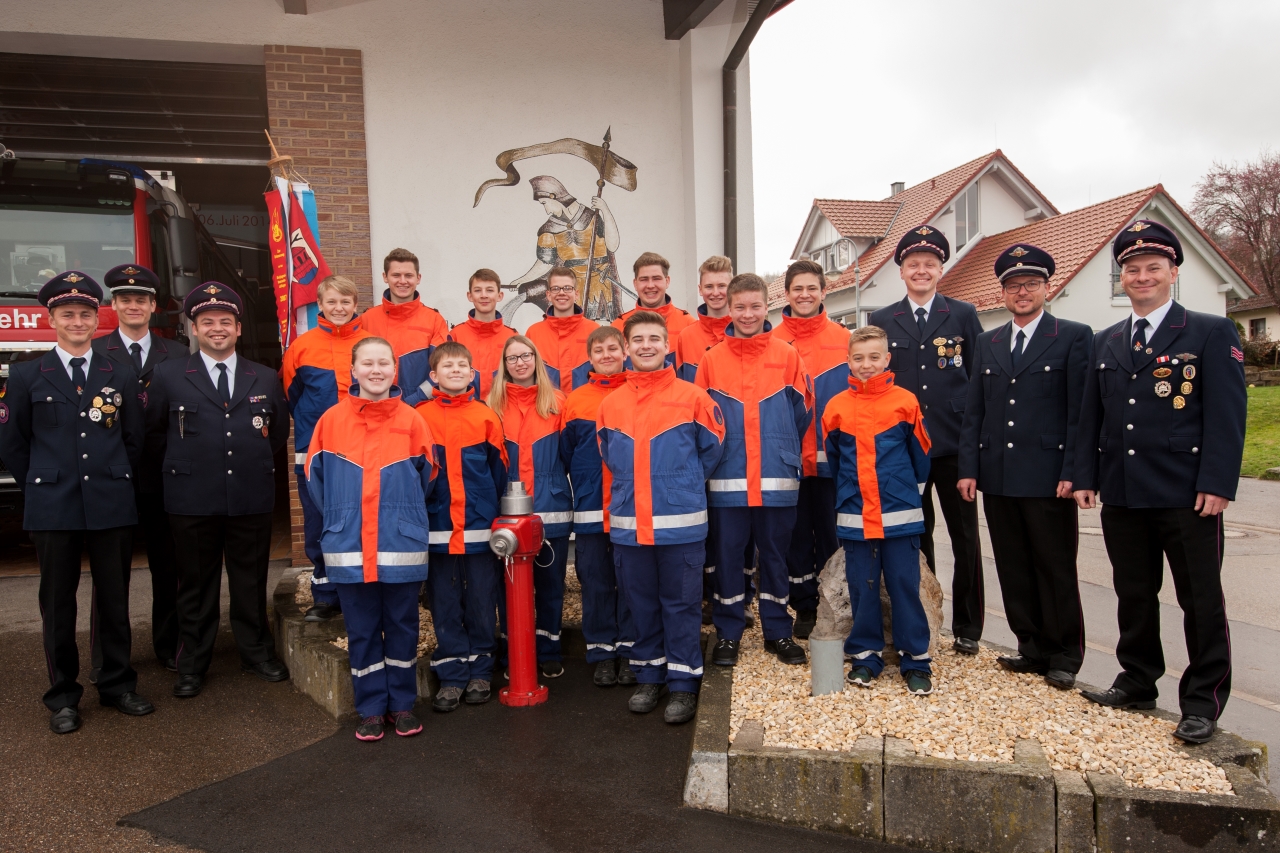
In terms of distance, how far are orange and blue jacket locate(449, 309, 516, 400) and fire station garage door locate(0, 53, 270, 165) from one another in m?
3.99

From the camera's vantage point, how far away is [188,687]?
15.3 feet

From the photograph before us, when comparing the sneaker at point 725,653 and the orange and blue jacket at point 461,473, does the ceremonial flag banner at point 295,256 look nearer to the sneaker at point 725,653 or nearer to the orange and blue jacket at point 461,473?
the orange and blue jacket at point 461,473

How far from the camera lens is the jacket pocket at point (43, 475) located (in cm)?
424

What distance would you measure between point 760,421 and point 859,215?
31789 millimetres

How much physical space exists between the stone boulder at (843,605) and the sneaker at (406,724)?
2.01 metres

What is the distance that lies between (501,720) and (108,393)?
268 cm

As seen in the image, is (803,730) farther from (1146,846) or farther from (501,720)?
(501,720)

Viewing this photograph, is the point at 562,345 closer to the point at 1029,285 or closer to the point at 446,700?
the point at 446,700

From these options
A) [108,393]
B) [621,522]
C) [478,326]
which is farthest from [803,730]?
Answer: [108,393]

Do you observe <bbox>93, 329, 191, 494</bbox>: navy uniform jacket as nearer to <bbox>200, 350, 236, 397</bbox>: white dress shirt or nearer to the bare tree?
<bbox>200, 350, 236, 397</bbox>: white dress shirt

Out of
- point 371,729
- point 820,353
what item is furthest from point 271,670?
point 820,353

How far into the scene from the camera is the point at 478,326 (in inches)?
213

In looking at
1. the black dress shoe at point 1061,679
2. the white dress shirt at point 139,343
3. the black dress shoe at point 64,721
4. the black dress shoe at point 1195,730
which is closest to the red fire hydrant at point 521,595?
the black dress shoe at point 64,721

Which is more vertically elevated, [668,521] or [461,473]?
[461,473]
